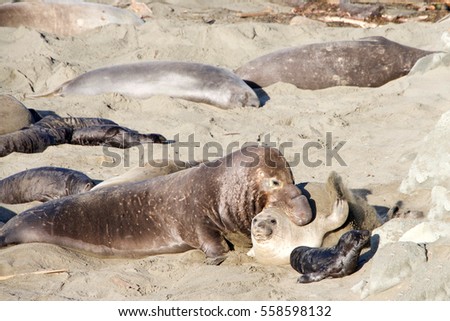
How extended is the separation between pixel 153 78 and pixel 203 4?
520cm

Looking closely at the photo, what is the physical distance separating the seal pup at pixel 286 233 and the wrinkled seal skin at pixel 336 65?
5.04 metres

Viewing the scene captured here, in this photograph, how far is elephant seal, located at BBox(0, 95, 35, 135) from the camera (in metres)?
8.41

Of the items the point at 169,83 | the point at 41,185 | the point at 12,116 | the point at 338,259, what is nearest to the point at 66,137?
the point at 12,116

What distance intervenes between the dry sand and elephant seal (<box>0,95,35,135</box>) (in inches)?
25.7

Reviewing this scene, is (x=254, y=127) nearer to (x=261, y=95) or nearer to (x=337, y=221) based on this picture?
(x=261, y=95)

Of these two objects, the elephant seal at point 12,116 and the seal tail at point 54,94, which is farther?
the seal tail at point 54,94

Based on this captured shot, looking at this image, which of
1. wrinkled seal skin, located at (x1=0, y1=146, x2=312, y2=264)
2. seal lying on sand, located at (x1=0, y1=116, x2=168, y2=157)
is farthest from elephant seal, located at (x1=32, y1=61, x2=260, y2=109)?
wrinkled seal skin, located at (x1=0, y1=146, x2=312, y2=264)

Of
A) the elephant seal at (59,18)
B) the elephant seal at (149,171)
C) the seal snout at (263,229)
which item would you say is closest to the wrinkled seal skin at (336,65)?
the elephant seal at (59,18)

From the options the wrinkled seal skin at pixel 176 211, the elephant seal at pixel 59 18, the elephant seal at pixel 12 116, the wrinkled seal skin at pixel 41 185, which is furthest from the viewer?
the elephant seal at pixel 59 18

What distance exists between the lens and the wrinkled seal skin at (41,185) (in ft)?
22.1

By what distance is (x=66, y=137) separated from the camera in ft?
26.6

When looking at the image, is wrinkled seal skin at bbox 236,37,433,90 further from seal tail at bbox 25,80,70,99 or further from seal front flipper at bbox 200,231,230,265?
seal front flipper at bbox 200,231,230,265

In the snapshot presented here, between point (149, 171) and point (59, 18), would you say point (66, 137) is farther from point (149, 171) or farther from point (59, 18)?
point (59, 18)

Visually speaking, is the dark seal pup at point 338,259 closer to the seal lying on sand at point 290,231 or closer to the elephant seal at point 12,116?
the seal lying on sand at point 290,231
